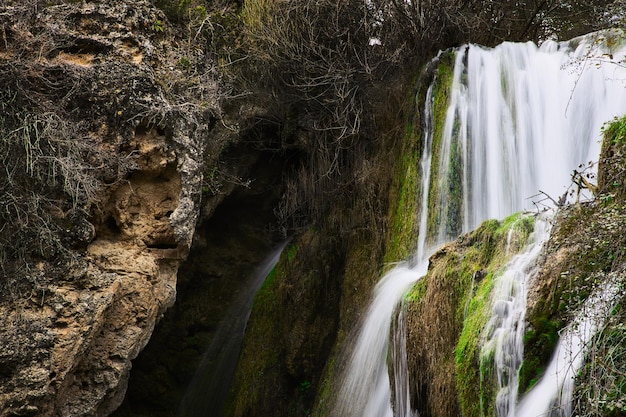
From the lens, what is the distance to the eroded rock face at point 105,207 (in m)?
6.50

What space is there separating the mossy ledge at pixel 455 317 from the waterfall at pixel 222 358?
536 centimetres

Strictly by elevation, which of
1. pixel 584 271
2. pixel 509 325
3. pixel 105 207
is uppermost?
pixel 105 207

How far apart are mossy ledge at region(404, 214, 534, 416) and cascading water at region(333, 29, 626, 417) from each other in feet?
3.64

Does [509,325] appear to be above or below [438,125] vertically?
below

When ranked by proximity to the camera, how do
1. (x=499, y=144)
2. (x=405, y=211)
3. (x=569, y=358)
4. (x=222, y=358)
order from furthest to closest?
1. (x=222, y=358)
2. (x=405, y=211)
3. (x=499, y=144)
4. (x=569, y=358)

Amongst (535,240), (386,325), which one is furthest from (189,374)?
(535,240)

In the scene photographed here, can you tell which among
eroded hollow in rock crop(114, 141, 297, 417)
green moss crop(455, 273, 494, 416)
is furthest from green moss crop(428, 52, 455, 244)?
eroded hollow in rock crop(114, 141, 297, 417)

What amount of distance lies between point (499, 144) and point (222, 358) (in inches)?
222

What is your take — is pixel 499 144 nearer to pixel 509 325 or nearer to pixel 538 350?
pixel 509 325

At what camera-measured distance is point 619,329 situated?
4.32m

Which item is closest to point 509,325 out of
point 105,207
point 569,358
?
point 569,358

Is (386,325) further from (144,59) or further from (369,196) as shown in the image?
(144,59)

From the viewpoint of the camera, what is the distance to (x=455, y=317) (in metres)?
5.91

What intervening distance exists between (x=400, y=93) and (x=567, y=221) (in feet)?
15.5
